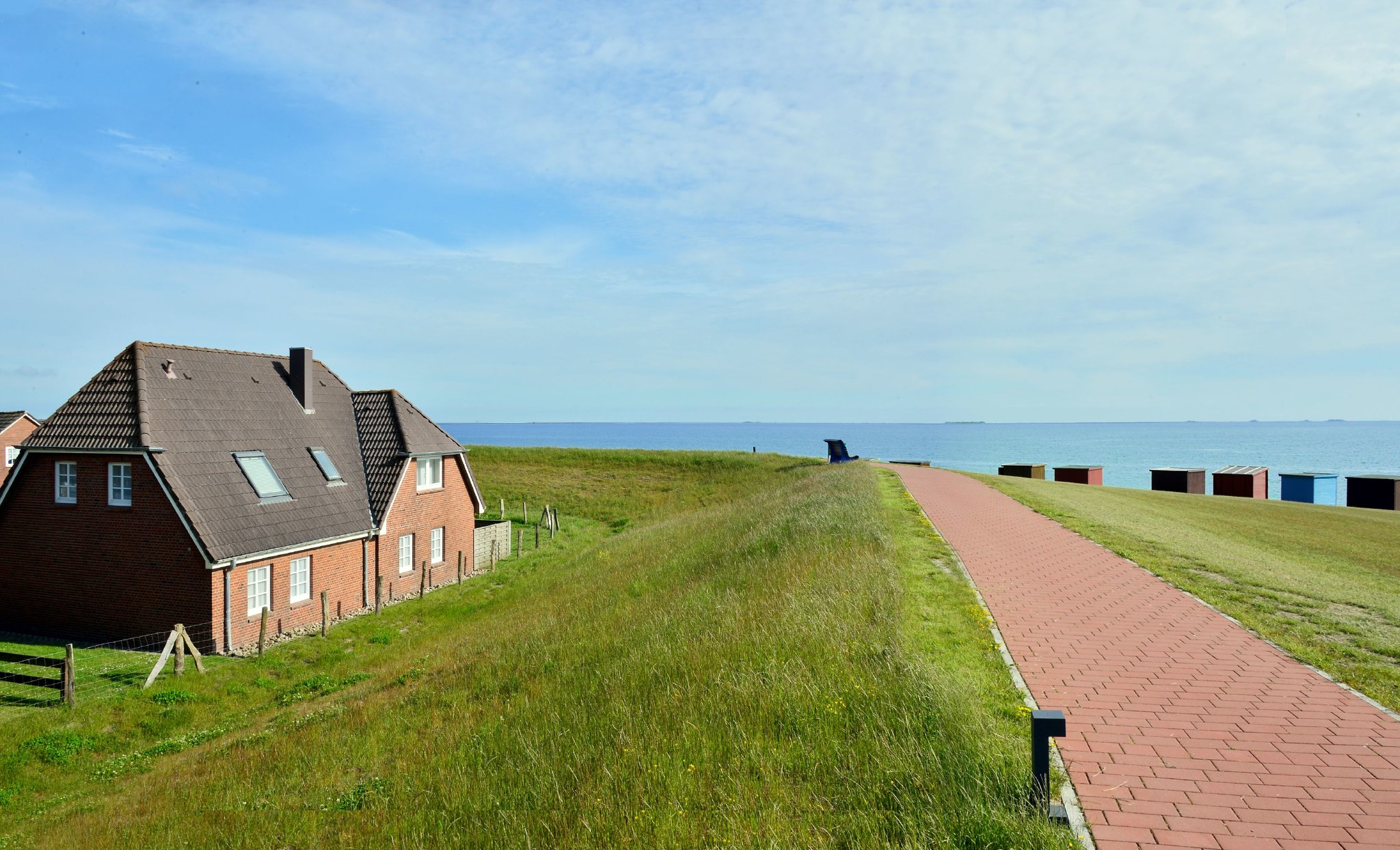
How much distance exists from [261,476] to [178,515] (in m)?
3.07

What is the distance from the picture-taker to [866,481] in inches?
1031

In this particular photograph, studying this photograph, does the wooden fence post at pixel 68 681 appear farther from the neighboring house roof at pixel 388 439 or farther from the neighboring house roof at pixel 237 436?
the neighboring house roof at pixel 388 439

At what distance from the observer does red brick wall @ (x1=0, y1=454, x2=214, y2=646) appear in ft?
59.8

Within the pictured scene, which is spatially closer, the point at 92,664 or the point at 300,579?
the point at 92,664

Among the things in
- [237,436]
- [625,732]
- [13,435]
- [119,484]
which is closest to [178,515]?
[119,484]

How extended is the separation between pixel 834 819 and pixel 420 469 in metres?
23.9

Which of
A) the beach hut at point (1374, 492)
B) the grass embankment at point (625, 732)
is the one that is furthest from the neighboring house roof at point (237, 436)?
the beach hut at point (1374, 492)

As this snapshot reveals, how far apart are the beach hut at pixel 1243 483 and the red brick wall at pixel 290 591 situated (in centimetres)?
3878

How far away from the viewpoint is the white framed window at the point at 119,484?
1873 centimetres

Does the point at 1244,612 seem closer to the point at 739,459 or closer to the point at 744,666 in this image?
the point at 744,666

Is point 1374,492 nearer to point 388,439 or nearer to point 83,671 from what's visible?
point 388,439

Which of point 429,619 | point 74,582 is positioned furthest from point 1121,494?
point 74,582

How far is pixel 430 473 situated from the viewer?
89.4ft

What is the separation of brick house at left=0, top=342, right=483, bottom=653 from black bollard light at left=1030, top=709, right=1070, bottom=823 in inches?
747
